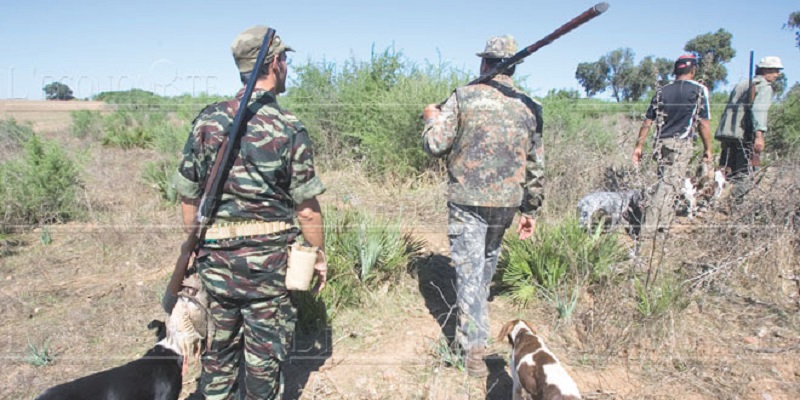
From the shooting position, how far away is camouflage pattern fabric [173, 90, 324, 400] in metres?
1.99

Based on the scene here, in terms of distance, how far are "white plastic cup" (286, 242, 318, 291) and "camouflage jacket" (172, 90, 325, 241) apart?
0.64 feet

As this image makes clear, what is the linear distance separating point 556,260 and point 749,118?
3647mm

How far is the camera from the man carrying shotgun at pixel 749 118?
5.12 meters

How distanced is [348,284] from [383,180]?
12.0 feet

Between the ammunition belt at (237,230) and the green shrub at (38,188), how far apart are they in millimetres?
4994

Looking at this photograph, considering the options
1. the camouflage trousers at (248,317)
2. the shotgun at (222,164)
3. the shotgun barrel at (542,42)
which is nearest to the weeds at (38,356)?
the camouflage trousers at (248,317)

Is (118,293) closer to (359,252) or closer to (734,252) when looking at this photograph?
(359,252)

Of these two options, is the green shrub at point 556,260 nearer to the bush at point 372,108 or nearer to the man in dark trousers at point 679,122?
the man in dark trousers at point 679,122

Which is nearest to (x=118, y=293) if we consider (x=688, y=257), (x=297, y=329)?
(x=297, y=329)

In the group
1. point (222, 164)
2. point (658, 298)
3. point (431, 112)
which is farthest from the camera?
point (658, 298)

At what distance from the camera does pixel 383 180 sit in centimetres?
709

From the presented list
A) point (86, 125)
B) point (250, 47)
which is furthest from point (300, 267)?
point (86, 125)

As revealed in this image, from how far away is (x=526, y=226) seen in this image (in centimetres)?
312

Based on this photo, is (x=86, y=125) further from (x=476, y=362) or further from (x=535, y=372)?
(x=535, y=372)
